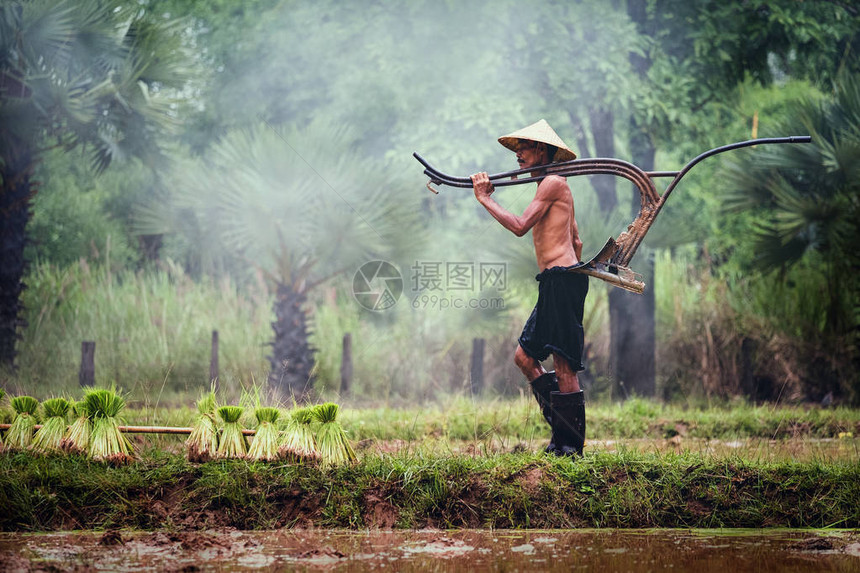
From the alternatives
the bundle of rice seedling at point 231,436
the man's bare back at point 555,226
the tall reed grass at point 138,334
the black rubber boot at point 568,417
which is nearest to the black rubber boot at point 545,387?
the black rubber boot at point 568,417

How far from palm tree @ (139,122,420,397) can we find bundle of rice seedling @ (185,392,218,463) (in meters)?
4.51

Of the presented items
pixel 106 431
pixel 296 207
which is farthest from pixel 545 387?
pixel 296 207

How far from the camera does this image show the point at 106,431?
5.29 meters

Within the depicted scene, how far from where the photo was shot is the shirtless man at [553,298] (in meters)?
5.67

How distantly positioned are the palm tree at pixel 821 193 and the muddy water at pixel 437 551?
6145mm

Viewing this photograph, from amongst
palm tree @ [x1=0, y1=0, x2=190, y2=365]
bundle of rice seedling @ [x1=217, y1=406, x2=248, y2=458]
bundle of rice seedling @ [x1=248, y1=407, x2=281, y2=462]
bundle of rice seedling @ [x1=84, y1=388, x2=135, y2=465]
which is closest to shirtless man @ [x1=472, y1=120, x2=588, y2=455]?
bundle of rice seedling @ [x1=248, y1=407, x2=281, y2=462]

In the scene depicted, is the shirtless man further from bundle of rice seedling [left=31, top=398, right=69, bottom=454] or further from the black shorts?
bundle of rice seedling [left=31, top=398, right=69, bottom=454]

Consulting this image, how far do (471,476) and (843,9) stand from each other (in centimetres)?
982

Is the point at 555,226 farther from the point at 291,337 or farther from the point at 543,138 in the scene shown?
the point at 291,337

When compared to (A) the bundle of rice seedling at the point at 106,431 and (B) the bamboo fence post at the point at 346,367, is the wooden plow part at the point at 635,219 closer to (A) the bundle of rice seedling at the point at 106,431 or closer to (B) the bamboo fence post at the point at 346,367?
(A) the bundle of rice seedling at the point at 106,431

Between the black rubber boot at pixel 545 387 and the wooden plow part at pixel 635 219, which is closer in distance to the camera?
the wooden plow part at pixel 635 219

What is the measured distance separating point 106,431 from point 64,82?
629cm

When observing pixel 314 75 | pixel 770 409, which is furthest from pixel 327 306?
pixel 770 409

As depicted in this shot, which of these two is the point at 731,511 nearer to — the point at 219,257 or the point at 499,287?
the point at 499,287
